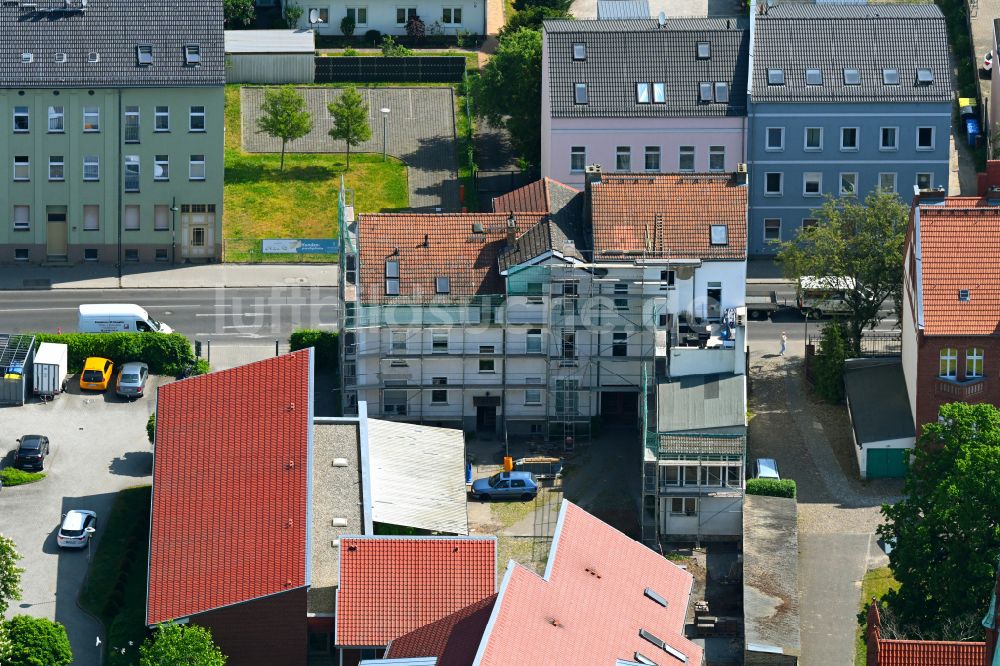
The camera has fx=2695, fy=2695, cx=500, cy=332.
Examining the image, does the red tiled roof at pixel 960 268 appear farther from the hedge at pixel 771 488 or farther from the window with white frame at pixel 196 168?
the window with white frame at pixel 196 168

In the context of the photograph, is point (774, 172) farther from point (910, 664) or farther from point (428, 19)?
point (910, 664)

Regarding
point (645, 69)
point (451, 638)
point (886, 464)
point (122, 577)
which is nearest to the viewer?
point (451, 638)

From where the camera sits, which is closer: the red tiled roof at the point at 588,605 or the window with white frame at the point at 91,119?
the red tiled roof at the point at 588,605

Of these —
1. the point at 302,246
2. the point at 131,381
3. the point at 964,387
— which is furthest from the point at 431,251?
the point at 964,387

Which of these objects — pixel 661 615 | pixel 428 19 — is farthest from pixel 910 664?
pixel 428 19

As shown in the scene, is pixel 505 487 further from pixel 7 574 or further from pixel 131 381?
pixel 7 574

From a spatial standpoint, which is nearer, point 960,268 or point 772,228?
point 960,268

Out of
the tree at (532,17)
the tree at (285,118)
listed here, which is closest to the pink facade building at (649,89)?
the tree at (285,118)
